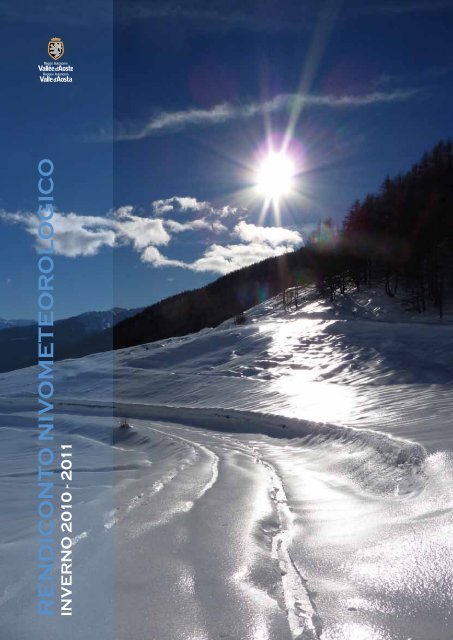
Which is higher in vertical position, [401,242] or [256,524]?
[401,242]

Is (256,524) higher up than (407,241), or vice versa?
(407,241)

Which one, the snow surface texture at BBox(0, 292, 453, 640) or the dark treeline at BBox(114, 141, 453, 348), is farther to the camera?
the dark treeline at BBox(114, 141, 453, 348)

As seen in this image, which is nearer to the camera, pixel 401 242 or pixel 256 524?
pixel 256 524

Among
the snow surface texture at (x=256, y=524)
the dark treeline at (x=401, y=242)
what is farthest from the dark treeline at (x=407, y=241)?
the snow surface texture at (x=256, y=524)

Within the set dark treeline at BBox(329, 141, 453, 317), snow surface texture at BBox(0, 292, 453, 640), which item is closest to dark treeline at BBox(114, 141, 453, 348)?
dark treeline at BBox(329, 141, 453, 317)

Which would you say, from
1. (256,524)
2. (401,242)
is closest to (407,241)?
(401,242)

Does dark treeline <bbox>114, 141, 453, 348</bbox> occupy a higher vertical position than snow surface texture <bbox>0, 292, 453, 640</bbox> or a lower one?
higher

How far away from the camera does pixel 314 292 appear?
172ft

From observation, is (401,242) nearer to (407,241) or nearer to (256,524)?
(407,241)

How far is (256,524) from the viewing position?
4.00 m

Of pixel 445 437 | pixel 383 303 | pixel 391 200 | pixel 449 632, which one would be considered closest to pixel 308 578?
pixel 449 632

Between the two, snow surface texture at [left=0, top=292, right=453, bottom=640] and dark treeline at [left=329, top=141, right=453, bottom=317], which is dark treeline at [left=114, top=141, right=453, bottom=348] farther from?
snow surface texture at [left=0, top=292, right=453, bottom=640]

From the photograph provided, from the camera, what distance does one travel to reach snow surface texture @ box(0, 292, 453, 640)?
2.35 meters

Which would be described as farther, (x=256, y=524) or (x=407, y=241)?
(x=407, y=241)
